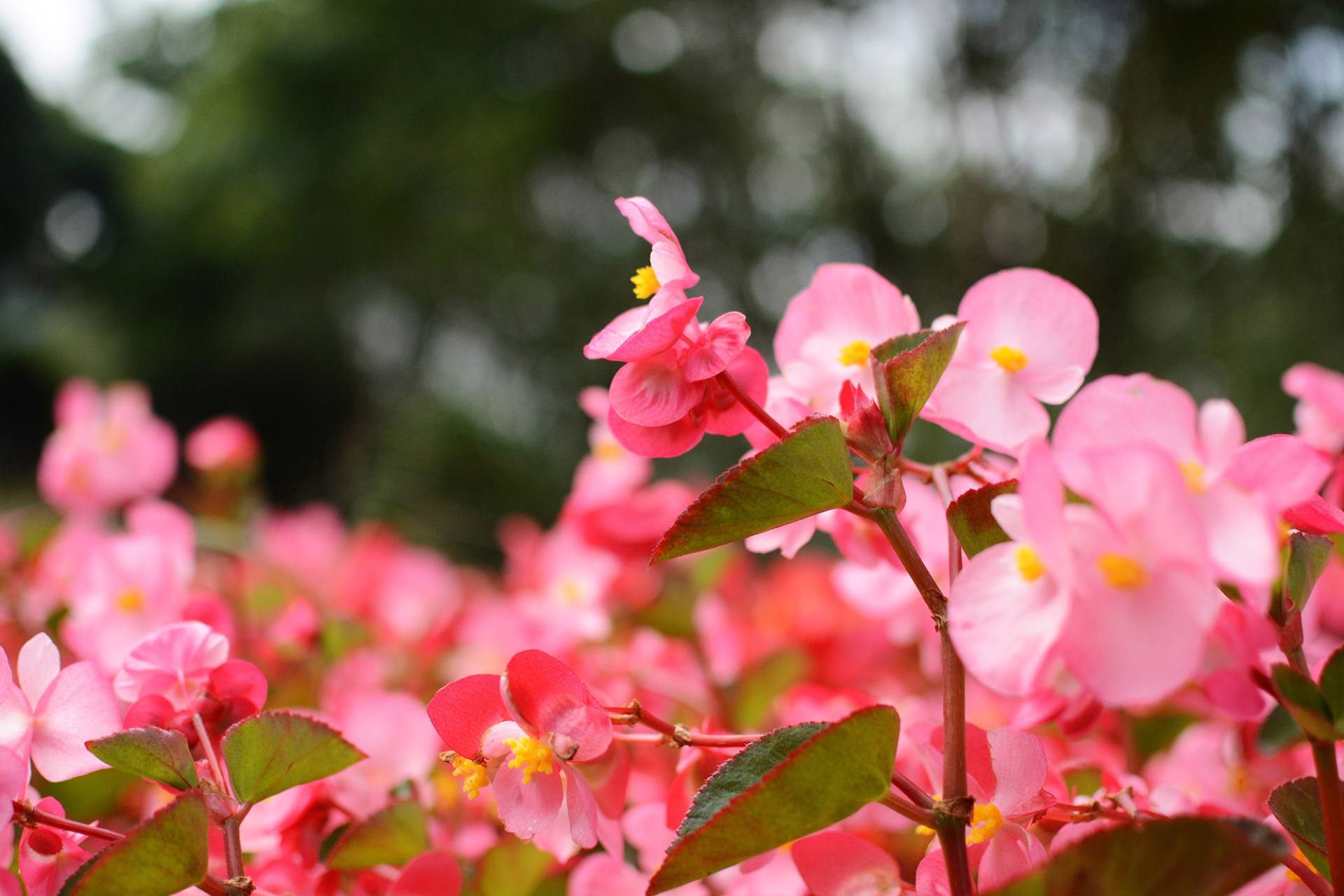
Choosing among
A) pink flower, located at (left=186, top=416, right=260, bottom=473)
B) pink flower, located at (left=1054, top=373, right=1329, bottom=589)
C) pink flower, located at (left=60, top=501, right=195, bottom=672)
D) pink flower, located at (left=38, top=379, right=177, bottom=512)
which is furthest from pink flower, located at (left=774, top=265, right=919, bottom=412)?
pink flower, located at (left=186, top=416, right=260, bottom=473)

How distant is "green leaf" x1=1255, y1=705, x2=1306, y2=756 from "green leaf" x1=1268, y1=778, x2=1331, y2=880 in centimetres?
5

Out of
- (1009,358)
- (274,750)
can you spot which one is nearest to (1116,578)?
(1009,358)

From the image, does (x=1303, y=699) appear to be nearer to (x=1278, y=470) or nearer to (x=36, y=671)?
(x=1278, y=470)

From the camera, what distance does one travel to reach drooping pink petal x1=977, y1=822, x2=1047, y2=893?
0.25 meters

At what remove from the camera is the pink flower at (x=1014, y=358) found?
27 centimetres

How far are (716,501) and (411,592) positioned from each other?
73cm

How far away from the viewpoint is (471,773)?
27 centimetres

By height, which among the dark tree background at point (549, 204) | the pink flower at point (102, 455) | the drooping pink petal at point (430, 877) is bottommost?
the dark tree background at point (549, 204)

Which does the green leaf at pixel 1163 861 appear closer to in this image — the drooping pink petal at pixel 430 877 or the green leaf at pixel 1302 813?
the green leaf at pixel 1302 813

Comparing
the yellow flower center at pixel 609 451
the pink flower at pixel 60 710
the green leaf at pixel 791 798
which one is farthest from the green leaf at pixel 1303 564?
the yellow flower center at pixel 609 451

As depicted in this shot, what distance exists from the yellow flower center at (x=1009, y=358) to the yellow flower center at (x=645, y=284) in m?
0.10

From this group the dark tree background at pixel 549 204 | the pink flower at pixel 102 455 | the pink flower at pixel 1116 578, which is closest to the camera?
the pink flower at pixel 1116 578

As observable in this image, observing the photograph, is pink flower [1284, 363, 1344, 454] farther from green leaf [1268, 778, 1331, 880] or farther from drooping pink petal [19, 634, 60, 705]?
drooping pink petal [19, 634, 60, 705]

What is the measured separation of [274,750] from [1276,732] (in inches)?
11.6
